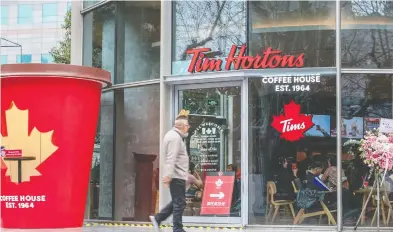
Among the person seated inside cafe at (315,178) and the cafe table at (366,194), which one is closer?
the cafe table at (366,194)

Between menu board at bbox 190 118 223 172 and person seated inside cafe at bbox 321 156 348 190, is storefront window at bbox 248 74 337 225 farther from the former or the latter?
menu board at bbox 190 118 223 172

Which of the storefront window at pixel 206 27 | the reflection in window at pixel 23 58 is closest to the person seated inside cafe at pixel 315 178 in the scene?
the storefront window at pixel 206 27

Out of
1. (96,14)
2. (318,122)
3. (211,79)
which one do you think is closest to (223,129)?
(211,79)

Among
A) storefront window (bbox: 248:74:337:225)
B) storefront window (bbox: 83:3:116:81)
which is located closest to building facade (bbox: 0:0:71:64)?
storefront window (bbox: 83:3:116:81)

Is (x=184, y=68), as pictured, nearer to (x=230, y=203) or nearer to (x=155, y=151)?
(x=155, y=151)

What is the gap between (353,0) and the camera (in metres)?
12.4

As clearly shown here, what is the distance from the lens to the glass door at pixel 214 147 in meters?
12.5

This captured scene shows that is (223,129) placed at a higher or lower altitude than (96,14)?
lower

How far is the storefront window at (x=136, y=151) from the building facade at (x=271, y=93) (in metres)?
0.06

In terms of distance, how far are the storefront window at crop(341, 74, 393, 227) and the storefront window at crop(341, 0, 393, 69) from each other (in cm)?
27

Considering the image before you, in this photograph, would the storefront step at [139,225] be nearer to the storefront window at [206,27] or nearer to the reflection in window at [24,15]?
the storefront window at [206,27]

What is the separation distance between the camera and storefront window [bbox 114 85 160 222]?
1359 cm

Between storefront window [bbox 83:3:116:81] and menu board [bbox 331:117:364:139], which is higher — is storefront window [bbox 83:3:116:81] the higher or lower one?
the higher one

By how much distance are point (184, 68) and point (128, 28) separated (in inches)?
79.8
